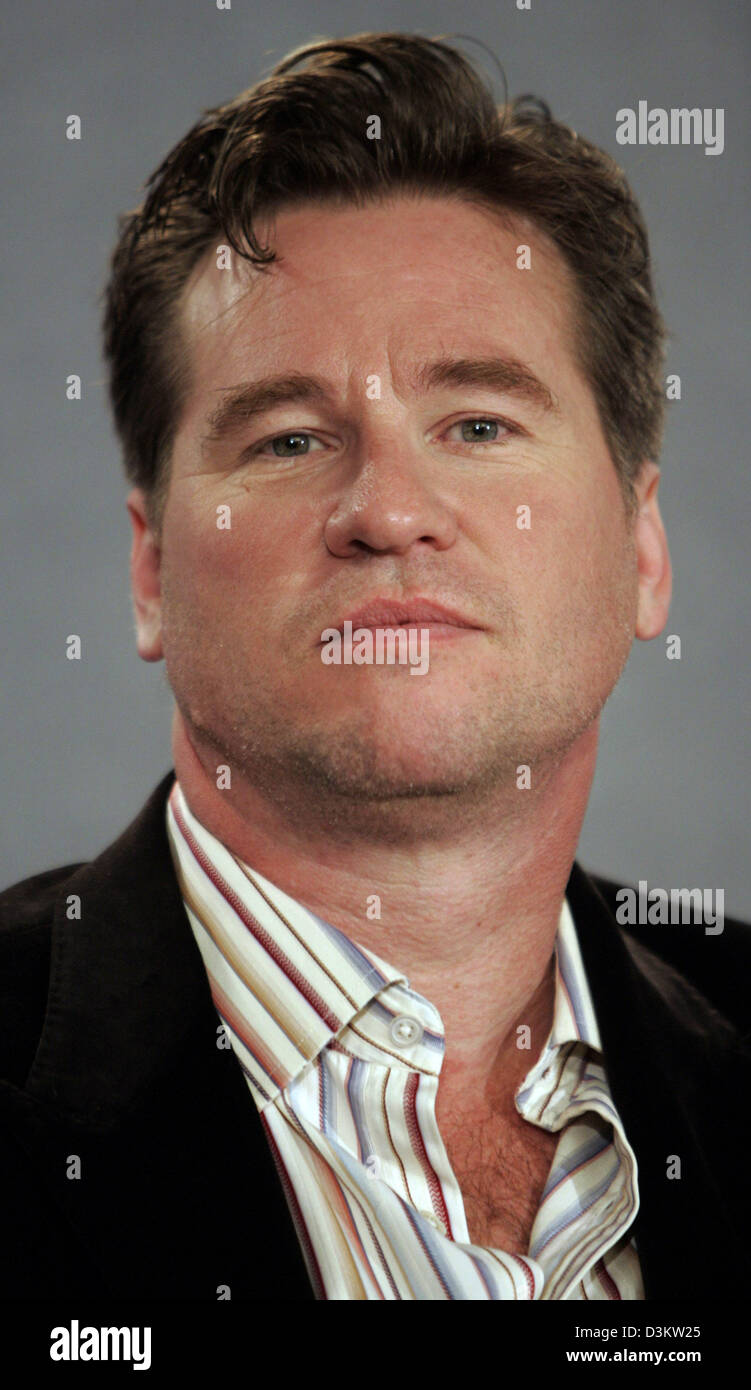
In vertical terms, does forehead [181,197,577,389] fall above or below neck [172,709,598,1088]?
above

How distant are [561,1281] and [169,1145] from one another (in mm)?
646

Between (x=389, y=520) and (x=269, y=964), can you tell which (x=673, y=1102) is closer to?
(x=269, y=964)

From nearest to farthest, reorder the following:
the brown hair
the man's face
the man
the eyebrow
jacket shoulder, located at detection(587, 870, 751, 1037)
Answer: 1. the man
2. the man's face
3. the eyebrow
4. the brown hair
5. jacket shoulder, located at detection(587, 870, 751, 1037)

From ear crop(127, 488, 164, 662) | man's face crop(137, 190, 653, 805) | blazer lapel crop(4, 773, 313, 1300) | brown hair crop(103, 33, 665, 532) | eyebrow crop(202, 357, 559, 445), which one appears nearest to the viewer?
blazer lapel crop(4, 773, 313, 1300)

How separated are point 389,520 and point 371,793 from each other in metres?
0.42

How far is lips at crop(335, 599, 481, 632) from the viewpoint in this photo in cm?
232

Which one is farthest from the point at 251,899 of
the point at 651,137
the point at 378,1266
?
the point at 651,137

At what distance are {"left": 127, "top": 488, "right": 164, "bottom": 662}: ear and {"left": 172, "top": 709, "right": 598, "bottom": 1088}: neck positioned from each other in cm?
19

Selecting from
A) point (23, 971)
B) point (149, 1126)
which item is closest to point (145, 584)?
point (23, 971)

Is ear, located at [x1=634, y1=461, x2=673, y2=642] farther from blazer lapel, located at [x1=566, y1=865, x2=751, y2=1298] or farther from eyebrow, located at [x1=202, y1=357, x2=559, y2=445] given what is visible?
blazer lapel, located at [x1=566, y1=865, x2=751, y2=1298]

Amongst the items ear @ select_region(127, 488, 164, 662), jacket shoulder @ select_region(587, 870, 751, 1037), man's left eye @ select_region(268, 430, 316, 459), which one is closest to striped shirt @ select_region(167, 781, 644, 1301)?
ear @ select_region(127, 488, 164, 662)

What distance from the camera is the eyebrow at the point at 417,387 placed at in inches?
97.3

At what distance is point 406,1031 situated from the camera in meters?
2.40

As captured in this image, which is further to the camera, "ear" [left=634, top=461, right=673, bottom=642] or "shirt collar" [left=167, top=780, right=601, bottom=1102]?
"ear" [left=634, top=461, right=673, bottom=642]
